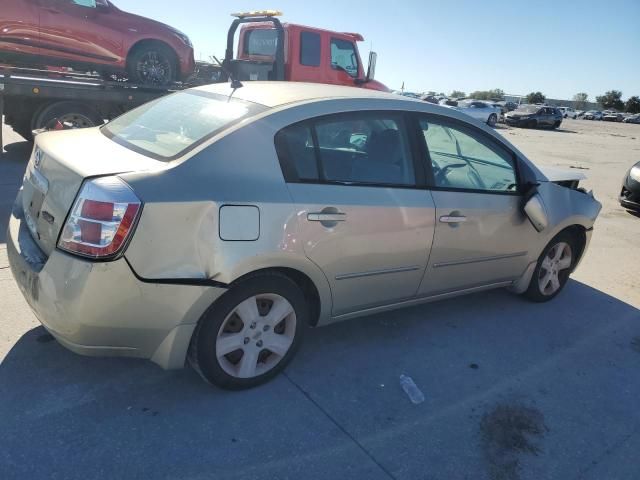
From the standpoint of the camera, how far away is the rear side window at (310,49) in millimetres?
9180

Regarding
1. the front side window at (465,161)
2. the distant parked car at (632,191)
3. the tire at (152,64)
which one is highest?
the tire at (152,64)

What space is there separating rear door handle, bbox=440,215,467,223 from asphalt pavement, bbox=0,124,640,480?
86 cm

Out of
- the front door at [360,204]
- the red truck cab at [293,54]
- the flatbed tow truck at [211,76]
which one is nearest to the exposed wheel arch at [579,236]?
the front door at [360,204]

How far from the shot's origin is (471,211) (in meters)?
3.30

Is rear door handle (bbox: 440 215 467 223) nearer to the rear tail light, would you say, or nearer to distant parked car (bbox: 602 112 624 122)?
the rear tail light

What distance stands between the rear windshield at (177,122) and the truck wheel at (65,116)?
4.99m

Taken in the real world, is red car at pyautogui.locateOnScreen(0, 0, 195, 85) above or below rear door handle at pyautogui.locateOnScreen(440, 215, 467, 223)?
above

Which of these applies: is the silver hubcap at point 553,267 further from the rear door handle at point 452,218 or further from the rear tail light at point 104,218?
the rear tail light at point 104,218

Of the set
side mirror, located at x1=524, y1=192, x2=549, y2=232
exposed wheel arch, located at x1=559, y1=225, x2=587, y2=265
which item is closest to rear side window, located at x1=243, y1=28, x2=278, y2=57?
exposed wheel arch, located at x1=559, y1=225, x2=587, y2=265

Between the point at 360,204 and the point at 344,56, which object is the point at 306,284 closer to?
the point at 360,204

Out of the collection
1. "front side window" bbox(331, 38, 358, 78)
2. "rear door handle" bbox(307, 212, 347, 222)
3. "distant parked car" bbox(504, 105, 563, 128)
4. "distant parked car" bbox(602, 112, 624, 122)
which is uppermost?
"front side window" bbox(331, 38, 358, 78)

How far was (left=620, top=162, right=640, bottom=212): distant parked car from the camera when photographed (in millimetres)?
7590

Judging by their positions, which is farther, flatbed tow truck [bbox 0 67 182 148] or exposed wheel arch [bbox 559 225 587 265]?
flatbed tow truck [bbox 0 67 182 148]

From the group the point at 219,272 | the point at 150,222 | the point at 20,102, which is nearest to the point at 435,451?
the point at 219,272
